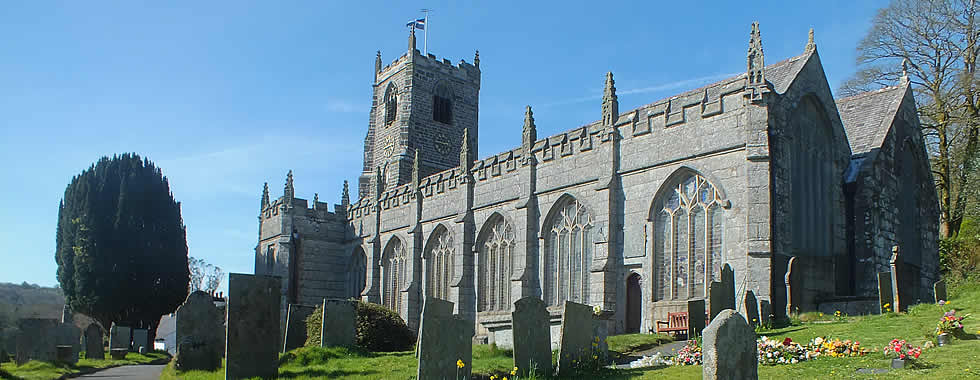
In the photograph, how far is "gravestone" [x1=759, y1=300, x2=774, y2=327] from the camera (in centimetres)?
1822

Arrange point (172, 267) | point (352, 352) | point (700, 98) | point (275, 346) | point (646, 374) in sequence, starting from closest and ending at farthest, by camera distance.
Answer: point (646, 374) < point (275, 346) < point (352, 352) < point (700, 98) < point (172, 267)

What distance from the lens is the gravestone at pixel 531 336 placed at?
1262 centimetres

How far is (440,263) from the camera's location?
33.0 metres

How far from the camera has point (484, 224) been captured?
3019 cm

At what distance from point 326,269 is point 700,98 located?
875 inches

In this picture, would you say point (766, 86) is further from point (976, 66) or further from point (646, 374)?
point (976, 66)

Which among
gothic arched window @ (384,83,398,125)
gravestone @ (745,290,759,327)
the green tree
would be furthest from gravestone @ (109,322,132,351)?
gravestone @ (745,290,759,327)

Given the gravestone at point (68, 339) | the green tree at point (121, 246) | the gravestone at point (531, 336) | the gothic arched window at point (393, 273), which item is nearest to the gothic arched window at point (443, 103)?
the gothic arched window at point (393, 273)

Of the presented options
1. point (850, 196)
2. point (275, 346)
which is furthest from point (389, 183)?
point (275, 346)

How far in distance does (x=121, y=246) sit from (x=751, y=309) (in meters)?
32.7

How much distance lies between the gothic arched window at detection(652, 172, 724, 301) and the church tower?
68.0 feet

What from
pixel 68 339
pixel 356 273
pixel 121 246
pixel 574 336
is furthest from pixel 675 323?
pixel 121 246

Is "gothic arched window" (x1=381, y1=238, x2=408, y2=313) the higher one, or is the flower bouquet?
"gothic arched window" (x1=381, y1=238, x2=408, y2=313)

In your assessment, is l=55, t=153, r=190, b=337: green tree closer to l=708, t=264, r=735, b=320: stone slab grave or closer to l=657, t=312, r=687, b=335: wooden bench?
l=657, t=312, r=687, b=335: wooden bench
